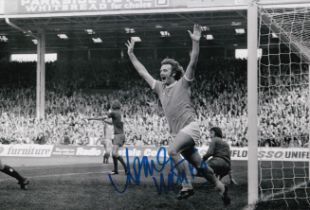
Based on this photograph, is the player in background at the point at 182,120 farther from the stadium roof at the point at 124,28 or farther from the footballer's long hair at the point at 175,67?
the stadium roof at the point at 124,28

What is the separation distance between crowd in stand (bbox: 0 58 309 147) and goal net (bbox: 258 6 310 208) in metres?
0.07

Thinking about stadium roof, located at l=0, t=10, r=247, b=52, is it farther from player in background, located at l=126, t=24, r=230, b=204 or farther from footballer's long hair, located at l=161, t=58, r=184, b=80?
player in background, located at l=126, t=24, r=230, b=204

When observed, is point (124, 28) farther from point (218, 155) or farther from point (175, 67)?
point (175, 67)

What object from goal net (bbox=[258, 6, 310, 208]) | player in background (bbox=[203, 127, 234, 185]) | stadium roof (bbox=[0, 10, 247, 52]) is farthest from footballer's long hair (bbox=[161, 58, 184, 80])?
stadium roof (bbox=[0, 10, 247, 52])

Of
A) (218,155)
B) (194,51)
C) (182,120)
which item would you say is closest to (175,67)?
(194,51)

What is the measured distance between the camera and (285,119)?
2531 centimetres

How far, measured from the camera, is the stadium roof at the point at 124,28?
2639 centimetres

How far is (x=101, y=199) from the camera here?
8.70 meters

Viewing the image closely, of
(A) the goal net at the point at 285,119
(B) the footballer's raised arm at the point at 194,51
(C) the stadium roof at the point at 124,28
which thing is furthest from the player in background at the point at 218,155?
(C) the stadium roof at the point at 124,28

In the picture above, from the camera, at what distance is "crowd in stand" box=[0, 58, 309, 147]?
82.1 ft

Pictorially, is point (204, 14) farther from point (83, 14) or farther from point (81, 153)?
point (81, 153)

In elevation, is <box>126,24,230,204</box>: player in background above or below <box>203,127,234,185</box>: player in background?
above

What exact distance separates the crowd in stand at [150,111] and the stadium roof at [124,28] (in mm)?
2431

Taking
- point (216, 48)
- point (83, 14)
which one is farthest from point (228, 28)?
point (83, 14)
